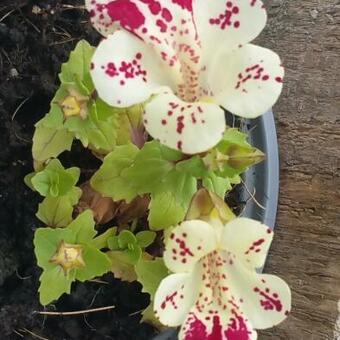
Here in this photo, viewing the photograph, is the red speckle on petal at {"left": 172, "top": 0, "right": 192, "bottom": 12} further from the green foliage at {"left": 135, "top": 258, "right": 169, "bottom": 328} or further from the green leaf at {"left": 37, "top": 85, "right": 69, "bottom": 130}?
the green foliage at {"left": 135, "top": 258, "right": 169, "bottom": 328}

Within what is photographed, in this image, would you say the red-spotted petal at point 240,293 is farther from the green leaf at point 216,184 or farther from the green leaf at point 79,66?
the green leaf at point 79,66

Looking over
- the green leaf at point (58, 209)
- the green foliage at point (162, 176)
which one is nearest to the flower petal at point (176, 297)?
the green foliage at point (162, 176)

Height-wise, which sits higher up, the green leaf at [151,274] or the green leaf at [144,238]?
the green leaf at [151,274]

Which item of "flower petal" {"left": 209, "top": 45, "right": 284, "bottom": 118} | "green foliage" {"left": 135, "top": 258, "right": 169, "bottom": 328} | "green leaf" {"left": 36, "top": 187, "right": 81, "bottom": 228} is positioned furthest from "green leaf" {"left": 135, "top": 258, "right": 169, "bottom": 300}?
"flower petal" {"left": 209, "top": 45, "right": 284, "bottom": 118}

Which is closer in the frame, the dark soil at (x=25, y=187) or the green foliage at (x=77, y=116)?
the green foliage at (x=77, y=116)

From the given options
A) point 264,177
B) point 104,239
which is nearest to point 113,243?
point 104,239
